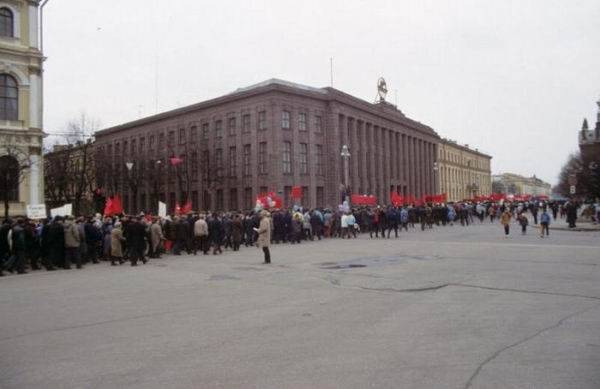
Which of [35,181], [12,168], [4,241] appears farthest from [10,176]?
[4,241]

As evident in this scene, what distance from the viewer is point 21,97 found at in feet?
131

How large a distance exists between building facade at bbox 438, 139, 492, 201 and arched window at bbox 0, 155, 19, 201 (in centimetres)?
7935

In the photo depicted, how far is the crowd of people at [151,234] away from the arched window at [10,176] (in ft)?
38.9

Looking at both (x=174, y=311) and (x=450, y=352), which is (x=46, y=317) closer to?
(x=174, y=311)

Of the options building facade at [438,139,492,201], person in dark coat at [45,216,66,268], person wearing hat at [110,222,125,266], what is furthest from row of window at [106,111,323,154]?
building facade at [438,139,492,201]

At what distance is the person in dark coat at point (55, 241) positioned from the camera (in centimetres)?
1902

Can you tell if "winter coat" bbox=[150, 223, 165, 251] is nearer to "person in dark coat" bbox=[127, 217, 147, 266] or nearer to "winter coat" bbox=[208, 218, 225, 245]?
"person in dark coat" bbox=[127, 217, 147, 266]

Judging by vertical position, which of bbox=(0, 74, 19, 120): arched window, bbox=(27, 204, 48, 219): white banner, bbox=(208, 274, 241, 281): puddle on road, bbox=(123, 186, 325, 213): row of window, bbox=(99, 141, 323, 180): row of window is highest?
bbox=(0, 74, 19, 120): arched window

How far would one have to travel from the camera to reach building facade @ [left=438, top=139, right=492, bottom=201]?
360 feet

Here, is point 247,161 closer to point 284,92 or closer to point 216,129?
point 216,129

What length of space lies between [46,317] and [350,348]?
5.76 meters

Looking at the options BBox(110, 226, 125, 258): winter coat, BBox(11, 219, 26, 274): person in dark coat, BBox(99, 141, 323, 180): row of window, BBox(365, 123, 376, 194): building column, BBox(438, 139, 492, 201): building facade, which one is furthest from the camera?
BBox(438, 139, 492, 201): building facade

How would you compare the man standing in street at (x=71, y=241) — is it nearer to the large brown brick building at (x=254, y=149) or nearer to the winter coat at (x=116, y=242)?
the winter coat at (x=116, y=242)

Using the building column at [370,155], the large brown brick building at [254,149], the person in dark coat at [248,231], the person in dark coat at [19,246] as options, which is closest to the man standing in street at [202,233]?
the person in dark coat at [248,231]
